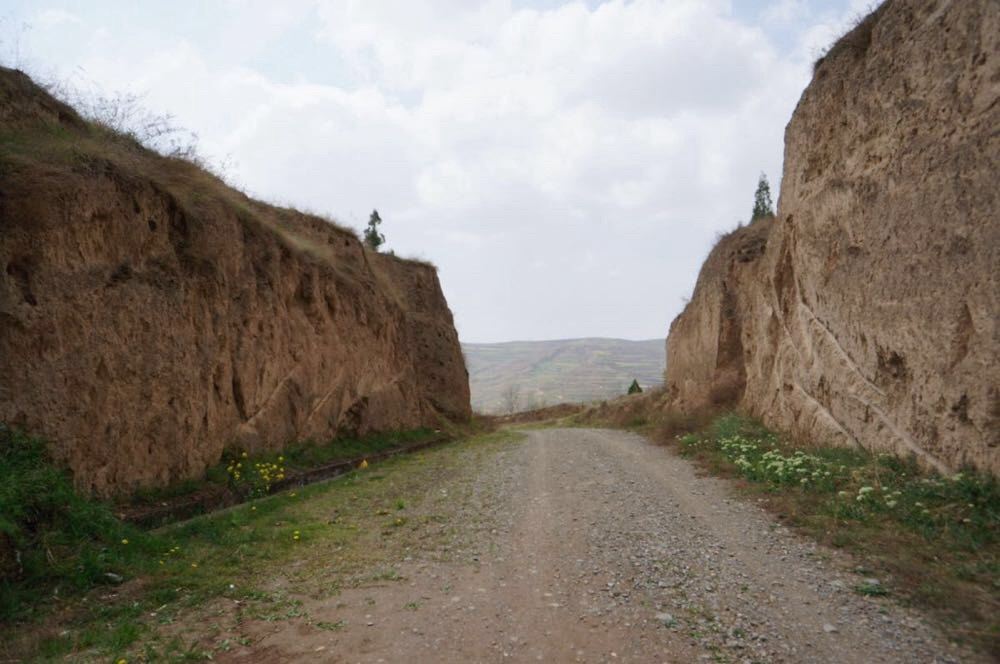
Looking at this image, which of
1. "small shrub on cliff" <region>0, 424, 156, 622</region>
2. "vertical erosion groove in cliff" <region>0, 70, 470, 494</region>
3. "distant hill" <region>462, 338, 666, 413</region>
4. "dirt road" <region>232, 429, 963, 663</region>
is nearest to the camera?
"dirt road" <region>232, 429, 963, 663</region>

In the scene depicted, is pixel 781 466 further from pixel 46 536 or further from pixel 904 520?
pixel 46 536

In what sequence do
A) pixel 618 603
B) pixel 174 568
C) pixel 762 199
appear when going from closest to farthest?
pixel 618 603, pixel 174 568, pixel 762 199

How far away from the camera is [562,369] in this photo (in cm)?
16175

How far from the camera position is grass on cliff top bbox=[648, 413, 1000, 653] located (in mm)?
4547

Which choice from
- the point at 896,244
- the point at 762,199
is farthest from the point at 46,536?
the point at 762,199

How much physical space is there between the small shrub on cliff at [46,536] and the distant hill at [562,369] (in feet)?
317

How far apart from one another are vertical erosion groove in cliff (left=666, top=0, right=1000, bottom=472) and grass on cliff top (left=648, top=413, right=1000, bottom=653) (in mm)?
665

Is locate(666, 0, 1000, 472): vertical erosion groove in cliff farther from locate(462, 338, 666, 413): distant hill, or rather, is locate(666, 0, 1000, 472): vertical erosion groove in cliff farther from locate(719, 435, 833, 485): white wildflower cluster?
locate(462, 338, 666, 413): distant hill

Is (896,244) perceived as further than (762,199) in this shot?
No

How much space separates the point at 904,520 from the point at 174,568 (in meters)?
7.71

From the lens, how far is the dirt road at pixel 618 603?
4.07 meters

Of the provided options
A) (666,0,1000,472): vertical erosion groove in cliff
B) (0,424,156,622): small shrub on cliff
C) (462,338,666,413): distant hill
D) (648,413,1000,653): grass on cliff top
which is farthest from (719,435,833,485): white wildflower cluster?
(462,338,666,413): distant hill

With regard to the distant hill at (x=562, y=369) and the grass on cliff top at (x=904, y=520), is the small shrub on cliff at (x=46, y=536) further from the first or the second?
the distant hill at (x=562, y=369)

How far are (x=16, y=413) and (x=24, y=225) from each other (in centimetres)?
244
